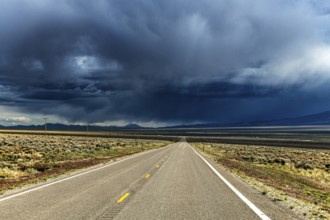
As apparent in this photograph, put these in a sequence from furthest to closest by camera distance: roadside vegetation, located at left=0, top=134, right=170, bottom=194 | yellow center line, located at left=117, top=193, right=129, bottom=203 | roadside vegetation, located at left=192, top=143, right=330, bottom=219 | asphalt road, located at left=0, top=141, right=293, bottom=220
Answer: roadside vegetation, located at left=0, top=134, right=170, bottom=194 → yellow center line, located at left=117, top=193, right=129, bottom=203 → roadside vegetation, located at left=192, top=143, right=330, bottom=219 → asphalt road, located at left=0, top=141, right=293, bottom=220

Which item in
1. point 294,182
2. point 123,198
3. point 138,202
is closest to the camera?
point 138,202

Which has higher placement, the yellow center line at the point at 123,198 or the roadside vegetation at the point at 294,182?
the yellow center line at the point at 123,198

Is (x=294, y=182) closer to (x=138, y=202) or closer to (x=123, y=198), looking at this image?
(x=123, y=198)

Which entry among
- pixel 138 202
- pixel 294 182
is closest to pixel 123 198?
pixel 138 202

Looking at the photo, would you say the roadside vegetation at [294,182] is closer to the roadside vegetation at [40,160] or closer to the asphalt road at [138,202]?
the asphalt road at [138,202]

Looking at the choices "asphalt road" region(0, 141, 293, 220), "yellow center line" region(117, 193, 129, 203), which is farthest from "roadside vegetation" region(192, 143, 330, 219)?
"yellow center line" region(117, 193, 129, 203)

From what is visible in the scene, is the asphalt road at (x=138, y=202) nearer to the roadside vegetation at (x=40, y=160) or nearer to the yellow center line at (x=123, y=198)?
the yellow center line at (x=123, y=198)

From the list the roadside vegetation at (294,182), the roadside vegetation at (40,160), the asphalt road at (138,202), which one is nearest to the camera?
the asphalt road at (138,202)

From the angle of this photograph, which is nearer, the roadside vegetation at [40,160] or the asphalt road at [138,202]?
the asphalt road at [138,202]

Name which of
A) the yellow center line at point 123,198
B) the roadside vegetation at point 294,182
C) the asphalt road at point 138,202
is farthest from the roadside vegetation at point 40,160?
the roadside vegetation at point 294,182

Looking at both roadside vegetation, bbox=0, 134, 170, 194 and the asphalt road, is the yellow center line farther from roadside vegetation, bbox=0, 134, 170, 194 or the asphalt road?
roadside vegetation, bbox=0, 134, 170, 194

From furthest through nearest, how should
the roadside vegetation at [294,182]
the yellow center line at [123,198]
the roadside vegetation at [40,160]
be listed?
the roadside vegetation at [40,160] < the yellow center line at [123,198] < the roadside vegetation at [294,182]

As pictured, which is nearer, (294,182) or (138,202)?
(138,202)

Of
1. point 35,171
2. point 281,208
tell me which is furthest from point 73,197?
point 35,171
